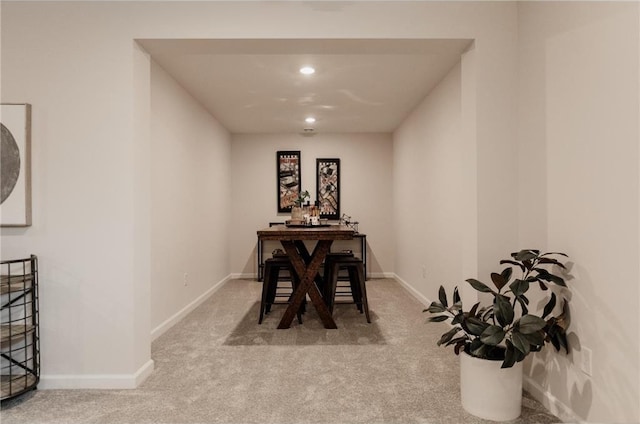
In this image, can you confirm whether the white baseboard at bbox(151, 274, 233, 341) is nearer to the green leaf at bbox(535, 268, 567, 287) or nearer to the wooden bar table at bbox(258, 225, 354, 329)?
the wooden bar table at bbox(258, 225, 354, 329)

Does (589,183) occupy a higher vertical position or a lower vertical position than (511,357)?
higher

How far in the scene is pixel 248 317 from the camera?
379 centimetres

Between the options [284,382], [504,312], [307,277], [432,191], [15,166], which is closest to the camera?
[504,312]

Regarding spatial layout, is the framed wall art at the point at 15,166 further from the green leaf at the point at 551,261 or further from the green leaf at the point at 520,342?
the green leaf at the point at 551,261

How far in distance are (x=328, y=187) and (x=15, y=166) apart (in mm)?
4328

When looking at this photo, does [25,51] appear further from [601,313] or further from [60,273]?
[601,313]

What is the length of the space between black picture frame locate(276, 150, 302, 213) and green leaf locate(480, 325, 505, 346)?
454 centimetres

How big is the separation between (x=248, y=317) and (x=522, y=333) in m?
2.67

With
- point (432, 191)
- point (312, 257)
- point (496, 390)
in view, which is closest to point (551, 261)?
point (496, 390)

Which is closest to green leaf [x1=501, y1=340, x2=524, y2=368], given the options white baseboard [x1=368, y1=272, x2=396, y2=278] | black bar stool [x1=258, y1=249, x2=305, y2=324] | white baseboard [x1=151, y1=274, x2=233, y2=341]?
black bar stool [x1=258, y1=249, x2=305, y2=324]

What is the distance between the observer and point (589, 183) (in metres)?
1.69

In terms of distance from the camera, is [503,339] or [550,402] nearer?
[503,339]

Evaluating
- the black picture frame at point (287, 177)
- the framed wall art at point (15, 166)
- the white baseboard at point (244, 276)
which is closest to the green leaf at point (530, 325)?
the framed wall art at point (15, 166)

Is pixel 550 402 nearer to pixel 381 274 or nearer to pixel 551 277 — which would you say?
pixel 551 277
